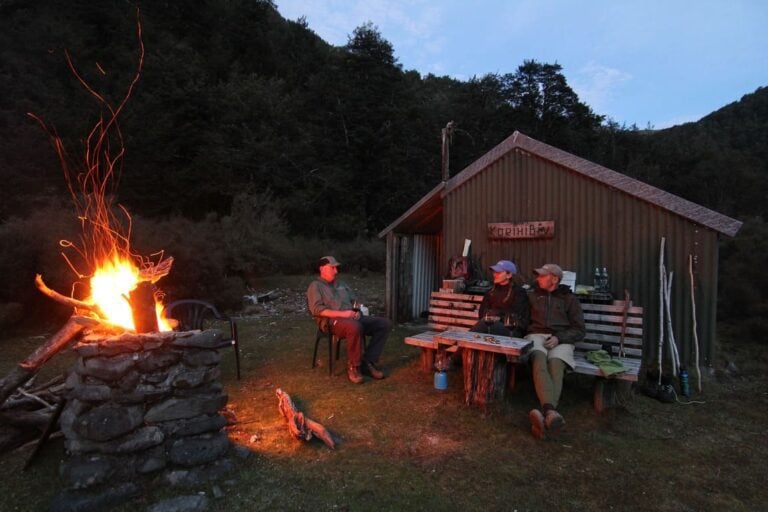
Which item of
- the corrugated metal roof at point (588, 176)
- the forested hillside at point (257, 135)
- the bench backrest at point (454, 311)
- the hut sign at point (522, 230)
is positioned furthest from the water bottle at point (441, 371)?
the forested hillside at point (257, 135)

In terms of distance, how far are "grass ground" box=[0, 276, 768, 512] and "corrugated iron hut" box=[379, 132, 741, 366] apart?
1.15 m

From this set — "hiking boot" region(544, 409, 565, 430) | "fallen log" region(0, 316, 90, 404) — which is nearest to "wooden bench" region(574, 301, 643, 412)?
"hiking boot" region(544, 409, 565, 430)

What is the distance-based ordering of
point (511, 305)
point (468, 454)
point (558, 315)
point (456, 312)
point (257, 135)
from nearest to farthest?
point (468, 454), point (558, 315), point (511, 305), point (456, 312), point (257, 135)

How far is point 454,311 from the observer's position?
6621 millimetres

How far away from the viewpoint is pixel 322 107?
29547 millimetres

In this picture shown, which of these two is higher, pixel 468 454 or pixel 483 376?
pixel 483 376

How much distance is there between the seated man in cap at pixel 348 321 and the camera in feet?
17.7

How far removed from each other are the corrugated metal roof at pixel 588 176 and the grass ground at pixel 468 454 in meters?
2.11

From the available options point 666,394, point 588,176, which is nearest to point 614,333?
point 666,394

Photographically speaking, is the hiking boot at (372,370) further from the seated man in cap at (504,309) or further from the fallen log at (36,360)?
the fallen log at (36,360)

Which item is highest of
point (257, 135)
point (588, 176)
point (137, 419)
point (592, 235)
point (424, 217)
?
point (257, 135)

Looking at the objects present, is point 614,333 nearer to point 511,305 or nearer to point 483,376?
point 511,305

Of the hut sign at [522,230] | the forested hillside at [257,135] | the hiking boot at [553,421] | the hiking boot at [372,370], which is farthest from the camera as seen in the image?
the forested hillside at [257,135]

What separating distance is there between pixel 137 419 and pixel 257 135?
22.6m
